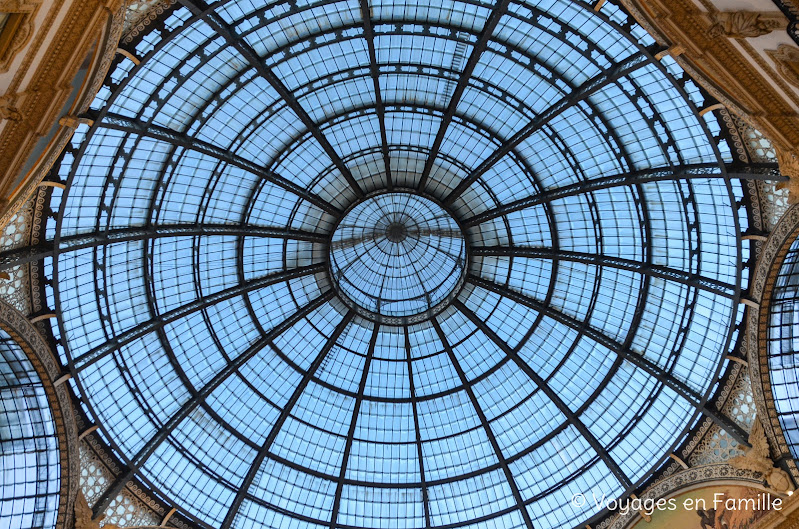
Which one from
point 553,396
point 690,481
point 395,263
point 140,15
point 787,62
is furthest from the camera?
point 395,263

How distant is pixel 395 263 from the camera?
34125 millimetres

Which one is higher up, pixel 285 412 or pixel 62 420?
pixel 62 420

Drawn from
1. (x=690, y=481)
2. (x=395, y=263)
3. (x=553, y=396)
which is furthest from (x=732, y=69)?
(x=395, y=263)

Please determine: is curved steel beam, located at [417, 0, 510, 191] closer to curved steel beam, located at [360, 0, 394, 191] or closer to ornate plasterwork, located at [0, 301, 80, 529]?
curved steel beam, located at [360, 0, 394, 191]

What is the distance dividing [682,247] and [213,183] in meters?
20.3

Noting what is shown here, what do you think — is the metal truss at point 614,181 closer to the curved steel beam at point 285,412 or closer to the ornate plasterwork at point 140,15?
the curved steel beam at point 285,412

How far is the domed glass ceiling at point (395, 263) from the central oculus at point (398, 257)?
0.36 ft

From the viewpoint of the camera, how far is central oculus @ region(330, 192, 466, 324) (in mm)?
32906

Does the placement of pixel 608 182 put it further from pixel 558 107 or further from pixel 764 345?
pixel 764 345

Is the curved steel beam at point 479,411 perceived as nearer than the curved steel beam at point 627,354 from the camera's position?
No

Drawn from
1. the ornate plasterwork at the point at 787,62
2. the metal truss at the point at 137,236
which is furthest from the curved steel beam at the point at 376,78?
the ornate plasterwork at the point at 787,62

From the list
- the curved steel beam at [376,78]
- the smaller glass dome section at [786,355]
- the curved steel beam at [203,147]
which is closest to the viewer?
the curved steel beam at [203,147]

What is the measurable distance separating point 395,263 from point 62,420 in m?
16.4

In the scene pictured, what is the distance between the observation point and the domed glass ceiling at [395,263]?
84.1 feet
